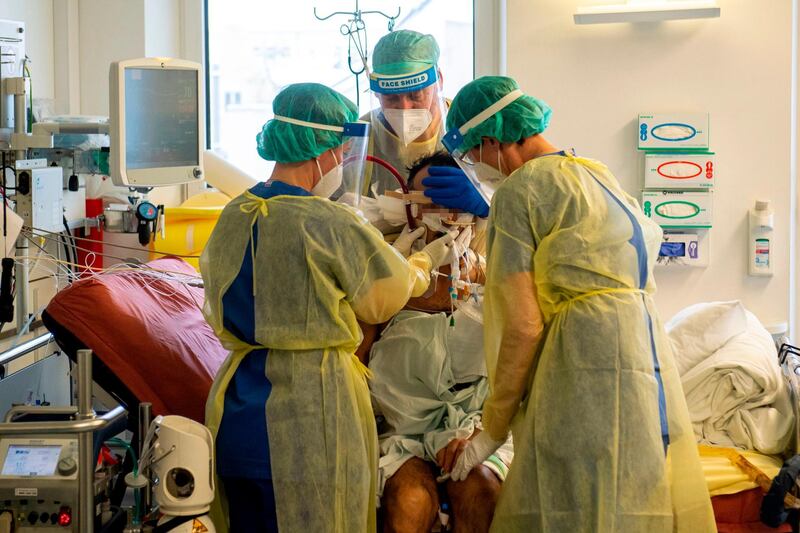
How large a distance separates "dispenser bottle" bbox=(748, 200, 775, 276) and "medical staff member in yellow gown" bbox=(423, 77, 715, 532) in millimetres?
1743

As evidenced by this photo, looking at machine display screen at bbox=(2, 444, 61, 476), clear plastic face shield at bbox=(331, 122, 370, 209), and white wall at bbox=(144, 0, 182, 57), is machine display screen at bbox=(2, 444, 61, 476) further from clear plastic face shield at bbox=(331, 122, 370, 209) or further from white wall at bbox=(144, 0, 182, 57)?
white wall at bbox=(144, 0, 182, 57)

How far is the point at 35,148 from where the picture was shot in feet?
9.19

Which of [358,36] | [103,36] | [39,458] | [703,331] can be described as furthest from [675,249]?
[39,458]

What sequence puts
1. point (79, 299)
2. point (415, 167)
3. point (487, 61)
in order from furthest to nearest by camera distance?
point (487, 61), point (415, 167), point (79, 299)

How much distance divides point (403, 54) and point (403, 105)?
153 millimetres

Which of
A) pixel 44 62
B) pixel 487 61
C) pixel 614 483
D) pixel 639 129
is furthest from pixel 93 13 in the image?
pixel 614 483

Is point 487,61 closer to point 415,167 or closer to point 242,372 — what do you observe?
point 415,167

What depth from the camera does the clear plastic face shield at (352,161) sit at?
2.32 metres

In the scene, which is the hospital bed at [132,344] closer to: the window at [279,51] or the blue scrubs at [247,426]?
the blue scrubs at [247,426]

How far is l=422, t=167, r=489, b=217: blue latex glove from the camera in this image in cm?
255

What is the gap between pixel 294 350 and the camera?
2.17 m

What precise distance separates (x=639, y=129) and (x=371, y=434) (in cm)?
204

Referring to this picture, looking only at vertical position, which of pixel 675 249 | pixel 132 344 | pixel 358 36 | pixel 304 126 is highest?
pixel 358 36

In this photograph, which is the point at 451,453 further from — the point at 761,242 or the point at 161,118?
the point at 761,242
